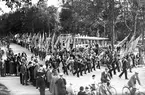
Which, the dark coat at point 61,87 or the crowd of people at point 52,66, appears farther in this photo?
the crowd of people at point 52,66

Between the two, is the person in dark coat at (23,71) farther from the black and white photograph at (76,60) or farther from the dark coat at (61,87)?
the dark coat at (61,87)

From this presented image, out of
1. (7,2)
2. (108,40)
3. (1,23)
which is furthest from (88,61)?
(1,23)

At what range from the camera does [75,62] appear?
71.2 feet

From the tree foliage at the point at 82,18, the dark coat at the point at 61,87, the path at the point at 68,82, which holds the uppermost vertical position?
the tree foliage at the point at 82,18

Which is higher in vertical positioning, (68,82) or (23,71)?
(23,71)

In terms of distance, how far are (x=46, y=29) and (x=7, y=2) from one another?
4828cm

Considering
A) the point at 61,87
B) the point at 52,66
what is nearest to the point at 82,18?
the point at 52,66

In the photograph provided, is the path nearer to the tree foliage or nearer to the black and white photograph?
the black and white photograph

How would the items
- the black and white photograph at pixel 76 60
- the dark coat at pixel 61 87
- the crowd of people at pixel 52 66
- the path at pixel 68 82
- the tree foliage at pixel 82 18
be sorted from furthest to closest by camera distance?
the tree foliage at pixel 82 18
the path at pixel 68 82
the crowd of people at pixel 52 66
the black and white photograph at pixel 76 60
the dark coat at pixel 61 87

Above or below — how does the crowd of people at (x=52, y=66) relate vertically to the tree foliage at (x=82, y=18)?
below

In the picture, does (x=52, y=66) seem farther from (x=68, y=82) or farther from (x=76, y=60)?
(x=68, y=82)

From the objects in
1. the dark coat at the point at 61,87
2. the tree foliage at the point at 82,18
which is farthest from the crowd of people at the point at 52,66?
the tree foliage at the point at 82,18

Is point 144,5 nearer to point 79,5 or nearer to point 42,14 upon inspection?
point 79,5

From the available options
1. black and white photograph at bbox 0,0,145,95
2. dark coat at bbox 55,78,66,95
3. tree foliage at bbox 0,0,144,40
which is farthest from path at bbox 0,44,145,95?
tree foliage at bbox 0,0,144,40
